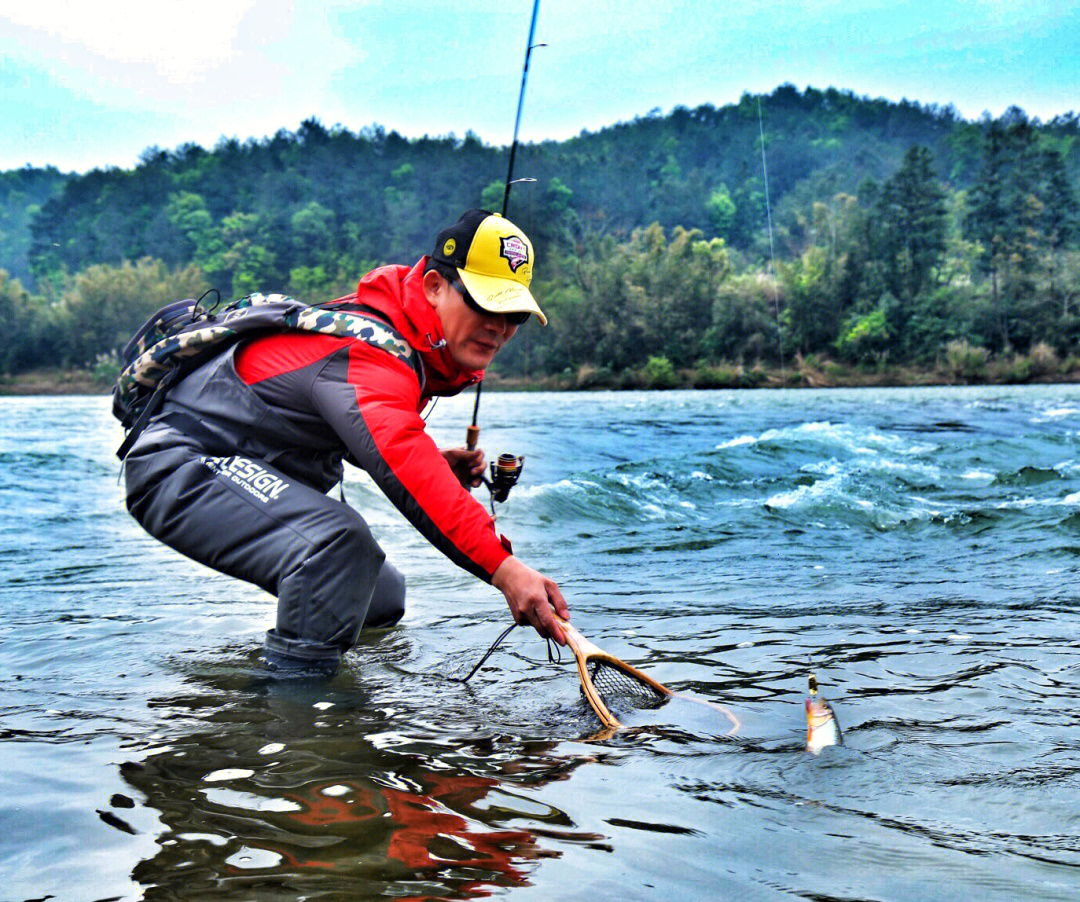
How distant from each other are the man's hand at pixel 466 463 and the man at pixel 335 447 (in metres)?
0.52

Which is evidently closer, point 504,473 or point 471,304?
point 471,304

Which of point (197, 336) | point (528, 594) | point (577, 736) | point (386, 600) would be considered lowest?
point (577, 736)

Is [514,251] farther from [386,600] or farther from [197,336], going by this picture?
[386,600]

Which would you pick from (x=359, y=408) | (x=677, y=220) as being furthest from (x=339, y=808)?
(x=677, y=220)

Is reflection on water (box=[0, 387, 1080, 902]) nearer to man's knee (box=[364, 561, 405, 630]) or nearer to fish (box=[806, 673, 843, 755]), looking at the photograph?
fish (box=[806, 673, 843, 755])

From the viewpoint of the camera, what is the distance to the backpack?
380 centimetres

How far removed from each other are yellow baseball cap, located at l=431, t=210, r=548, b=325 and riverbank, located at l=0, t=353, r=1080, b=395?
62330 millimetres

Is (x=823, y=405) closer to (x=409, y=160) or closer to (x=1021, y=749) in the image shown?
(x=1021, y=749)

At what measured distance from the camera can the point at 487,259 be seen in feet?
12.5

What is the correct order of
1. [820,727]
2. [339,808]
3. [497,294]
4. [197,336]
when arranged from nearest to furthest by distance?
[339,808] < [820,727] < [497,294] < [197,336]

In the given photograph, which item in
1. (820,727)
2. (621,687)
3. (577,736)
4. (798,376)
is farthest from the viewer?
(798,376)

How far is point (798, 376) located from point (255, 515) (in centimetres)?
6911

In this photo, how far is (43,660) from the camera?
4.59m

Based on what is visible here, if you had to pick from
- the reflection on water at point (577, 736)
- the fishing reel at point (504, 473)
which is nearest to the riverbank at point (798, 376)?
the reflection on water at point (577, 736)
